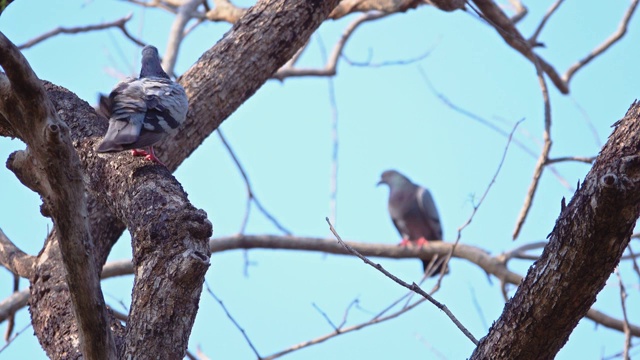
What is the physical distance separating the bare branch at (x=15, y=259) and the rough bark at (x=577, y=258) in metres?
2.36

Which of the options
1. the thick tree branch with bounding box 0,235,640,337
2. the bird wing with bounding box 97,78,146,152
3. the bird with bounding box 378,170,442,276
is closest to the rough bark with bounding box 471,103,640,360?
the bird wing with bounding box 97,78,146,152

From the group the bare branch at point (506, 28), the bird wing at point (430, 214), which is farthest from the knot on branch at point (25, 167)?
the bird wing at point (430, 214)

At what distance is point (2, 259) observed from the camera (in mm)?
4113

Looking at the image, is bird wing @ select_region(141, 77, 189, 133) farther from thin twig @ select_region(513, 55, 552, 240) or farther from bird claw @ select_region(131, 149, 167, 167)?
thin twig @ select_region(513, 55, 552, 240)

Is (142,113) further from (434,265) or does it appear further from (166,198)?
(434,265)

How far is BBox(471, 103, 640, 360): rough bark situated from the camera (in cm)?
198

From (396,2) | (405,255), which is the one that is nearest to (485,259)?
(405,255)

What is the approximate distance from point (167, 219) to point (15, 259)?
155 centimetres

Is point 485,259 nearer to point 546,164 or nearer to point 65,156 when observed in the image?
point 546,164

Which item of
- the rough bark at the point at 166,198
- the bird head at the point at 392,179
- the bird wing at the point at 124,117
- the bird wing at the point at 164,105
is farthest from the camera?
the bird head at the point at 392,179

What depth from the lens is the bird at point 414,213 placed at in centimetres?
1084

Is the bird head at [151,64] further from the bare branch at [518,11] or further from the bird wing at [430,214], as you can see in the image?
the bird wing at [430,214]

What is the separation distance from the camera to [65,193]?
2158 millimetres

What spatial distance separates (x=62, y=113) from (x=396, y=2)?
2.61 m
